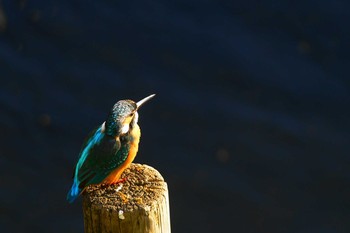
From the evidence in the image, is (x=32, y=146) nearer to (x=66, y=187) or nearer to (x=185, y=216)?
(x=66, y=187)

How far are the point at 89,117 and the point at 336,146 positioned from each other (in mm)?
2340

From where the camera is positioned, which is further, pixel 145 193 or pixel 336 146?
pixel 336 146

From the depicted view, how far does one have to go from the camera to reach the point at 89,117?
25.2 ft

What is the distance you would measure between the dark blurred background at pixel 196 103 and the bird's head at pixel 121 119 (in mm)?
3133

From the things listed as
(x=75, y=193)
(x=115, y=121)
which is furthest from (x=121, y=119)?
(x=75, y=193)

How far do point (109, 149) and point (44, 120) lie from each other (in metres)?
3.91

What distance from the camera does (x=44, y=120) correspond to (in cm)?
781

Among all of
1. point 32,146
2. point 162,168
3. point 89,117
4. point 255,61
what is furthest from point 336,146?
point 32,146

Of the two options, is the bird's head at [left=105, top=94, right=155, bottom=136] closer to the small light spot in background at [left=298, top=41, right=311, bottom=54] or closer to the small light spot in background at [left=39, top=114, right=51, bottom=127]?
the small light spot in background at [left=39, top=114, right=51, bottom=127]

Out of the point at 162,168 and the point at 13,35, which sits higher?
the point at 13,35

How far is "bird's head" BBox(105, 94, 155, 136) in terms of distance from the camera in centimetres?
402

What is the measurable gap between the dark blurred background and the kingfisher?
123 inches

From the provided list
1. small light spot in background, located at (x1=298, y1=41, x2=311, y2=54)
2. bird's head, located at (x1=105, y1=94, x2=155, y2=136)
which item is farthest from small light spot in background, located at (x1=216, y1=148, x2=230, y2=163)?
bird's head, located at (x1=105, y1=94, x2=155, y2=136)

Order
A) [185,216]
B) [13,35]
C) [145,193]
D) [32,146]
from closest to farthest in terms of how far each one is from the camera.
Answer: [145,193]
[185,216]
[32,146]
[13,35]
